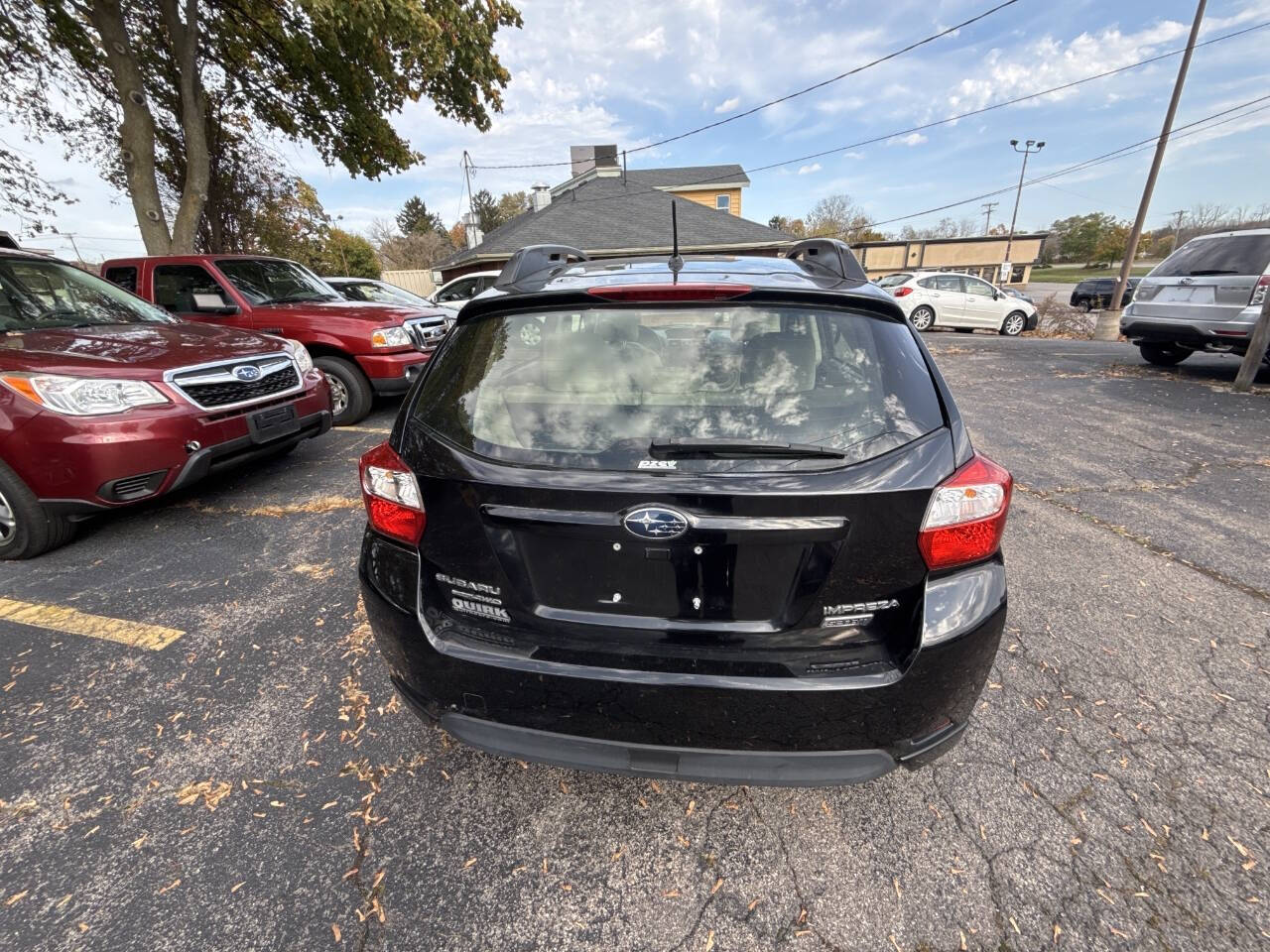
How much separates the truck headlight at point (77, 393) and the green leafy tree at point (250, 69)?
20.3 ft

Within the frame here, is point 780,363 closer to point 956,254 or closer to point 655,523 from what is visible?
point 655,523

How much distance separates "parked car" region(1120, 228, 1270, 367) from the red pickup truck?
966cm

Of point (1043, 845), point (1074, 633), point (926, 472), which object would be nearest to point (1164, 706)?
point (1074, 633)

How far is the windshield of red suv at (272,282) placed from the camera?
20.7 ft

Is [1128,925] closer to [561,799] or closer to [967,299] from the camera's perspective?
[561,799]

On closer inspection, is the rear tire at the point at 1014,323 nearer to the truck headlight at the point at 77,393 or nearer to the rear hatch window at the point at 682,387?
the rear hatch window at the point at 682,387

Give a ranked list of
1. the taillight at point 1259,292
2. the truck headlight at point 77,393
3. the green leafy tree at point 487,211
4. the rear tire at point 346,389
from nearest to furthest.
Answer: the truck headlight at point 77,393 < the rear tire at point 346,389 < the taillight at point 1259,292 < the green leafy tree at point 487,211

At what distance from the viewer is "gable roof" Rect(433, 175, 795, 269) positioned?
21.8 m

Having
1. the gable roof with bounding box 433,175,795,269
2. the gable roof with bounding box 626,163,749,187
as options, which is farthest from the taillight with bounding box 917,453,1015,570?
the gable roof with bounding box 626,163,749,187

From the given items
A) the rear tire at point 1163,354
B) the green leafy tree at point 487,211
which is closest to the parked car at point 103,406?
the rear tire at point 1163,354

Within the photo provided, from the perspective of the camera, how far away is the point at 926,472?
1399mm

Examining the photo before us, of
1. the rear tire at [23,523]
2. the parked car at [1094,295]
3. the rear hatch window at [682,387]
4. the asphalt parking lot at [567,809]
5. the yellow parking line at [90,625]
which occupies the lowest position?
the parked car at [1094,295]

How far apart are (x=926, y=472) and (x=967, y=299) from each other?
17.5 m

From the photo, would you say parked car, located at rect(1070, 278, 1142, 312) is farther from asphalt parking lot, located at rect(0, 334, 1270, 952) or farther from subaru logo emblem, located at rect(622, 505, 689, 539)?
subaru logo emblem, located at rect(622, 505, 689, 539)
